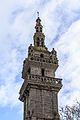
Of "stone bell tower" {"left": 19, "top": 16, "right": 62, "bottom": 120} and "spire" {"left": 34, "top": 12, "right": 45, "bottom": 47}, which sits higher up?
"spire" {"left": 34, "top": 12, "right": 45, "bottom": 47}

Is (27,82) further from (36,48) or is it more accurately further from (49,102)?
(36,48)

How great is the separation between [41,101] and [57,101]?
92.1 inches

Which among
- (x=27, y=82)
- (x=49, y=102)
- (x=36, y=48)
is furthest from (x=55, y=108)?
(x=36, y=48)

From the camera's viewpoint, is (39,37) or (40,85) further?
(39,37)

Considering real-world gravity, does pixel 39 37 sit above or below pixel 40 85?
above

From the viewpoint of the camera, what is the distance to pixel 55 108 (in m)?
50.7

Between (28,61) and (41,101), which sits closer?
(41,101)

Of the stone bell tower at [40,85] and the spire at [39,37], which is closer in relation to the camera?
the stone bell tower at [40,85]

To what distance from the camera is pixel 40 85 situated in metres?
51.6

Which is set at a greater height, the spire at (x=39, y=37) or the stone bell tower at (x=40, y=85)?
the spire at (x=39, y=37)

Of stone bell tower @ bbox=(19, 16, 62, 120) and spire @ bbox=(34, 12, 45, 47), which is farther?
spire @ bbox=(34, 12, 45, 47)

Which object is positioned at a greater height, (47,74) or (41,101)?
(47,74)

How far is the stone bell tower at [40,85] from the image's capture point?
164 ft

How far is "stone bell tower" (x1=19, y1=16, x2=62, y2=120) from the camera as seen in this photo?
164 feet
